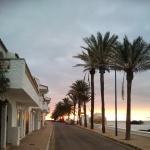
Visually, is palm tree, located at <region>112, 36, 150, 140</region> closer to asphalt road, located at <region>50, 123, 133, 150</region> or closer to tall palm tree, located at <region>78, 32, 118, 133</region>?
asphalt road, located at <region>50, 123, 133, 150</region>

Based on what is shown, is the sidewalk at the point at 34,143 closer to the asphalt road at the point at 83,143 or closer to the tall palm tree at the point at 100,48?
the asphalt road at the point at 83,143

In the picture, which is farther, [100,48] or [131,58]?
[100,48]

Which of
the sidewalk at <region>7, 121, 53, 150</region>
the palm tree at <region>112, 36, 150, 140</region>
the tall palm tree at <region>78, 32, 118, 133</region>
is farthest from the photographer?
the tall palm tree at <region>78, 32, 118, 133</region>

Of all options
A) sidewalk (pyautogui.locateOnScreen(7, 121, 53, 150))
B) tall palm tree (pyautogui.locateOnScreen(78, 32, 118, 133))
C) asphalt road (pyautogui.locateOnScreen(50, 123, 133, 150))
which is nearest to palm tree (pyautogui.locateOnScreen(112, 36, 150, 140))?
asphalt road (pyautogui.locateOnScreen(50, 123, 133, 150))

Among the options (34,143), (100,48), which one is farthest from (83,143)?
(100,48)

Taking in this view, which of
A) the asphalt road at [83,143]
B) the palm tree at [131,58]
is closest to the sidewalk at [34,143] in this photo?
the asphalt road at [83,143]

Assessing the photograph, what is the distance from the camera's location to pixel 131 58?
100 ft

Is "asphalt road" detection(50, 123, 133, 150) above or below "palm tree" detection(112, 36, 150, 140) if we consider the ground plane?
below

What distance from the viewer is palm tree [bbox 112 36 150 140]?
30562 millimetres

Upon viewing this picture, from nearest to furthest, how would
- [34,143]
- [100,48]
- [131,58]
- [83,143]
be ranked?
[34,143]
[83,143]
[131,58]
[100,48]

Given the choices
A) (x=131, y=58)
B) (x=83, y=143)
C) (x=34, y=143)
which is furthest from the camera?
(x=131, y=58)

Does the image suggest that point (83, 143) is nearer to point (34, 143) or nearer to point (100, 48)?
point (34, 143)

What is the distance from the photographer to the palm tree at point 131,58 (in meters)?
30.6

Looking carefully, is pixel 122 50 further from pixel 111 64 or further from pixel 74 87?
pixel 74 87
